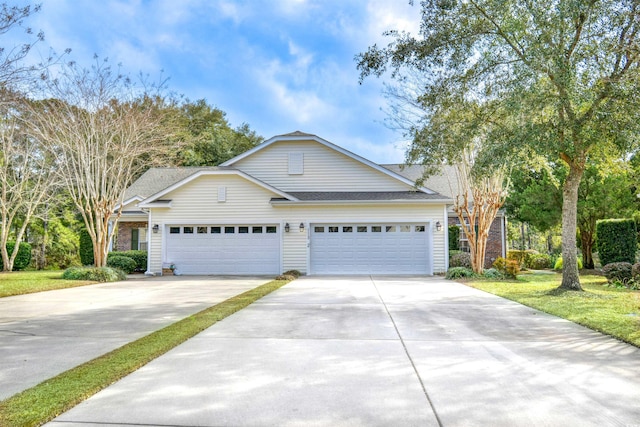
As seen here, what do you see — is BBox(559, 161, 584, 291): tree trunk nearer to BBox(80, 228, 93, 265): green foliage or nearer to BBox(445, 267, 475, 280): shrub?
BBox(445, 267, 475, 280): shrub

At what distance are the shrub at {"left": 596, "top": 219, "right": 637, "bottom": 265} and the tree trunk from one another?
6110 millimetres

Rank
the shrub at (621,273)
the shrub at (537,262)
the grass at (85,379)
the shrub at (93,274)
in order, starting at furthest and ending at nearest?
the shrub at (537,262) < the shrub at (93,274) < the shrub at (621,273) < the grass at (85,379)

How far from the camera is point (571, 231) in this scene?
34.6ft

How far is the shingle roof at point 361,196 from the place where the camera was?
1594cm

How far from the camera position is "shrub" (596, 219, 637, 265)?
14961 mm

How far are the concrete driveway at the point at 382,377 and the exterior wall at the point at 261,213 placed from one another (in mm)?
9053

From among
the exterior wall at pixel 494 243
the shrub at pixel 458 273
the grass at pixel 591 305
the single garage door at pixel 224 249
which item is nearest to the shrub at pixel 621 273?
the grass at pixel 591 305

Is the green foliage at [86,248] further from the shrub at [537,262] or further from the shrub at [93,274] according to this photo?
the shrub at [537,262]

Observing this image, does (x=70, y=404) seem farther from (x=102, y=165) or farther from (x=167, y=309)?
(x=102, y=165)

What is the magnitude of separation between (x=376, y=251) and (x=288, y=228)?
3.45m

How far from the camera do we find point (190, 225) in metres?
16.6

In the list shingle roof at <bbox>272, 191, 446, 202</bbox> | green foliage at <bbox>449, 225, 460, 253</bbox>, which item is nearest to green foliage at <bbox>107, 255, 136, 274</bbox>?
shingle roof at <bbox>272, 191, 446, 202</bbox>

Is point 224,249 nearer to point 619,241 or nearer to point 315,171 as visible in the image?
point 315,171

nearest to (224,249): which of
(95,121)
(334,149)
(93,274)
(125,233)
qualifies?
(93,274)
